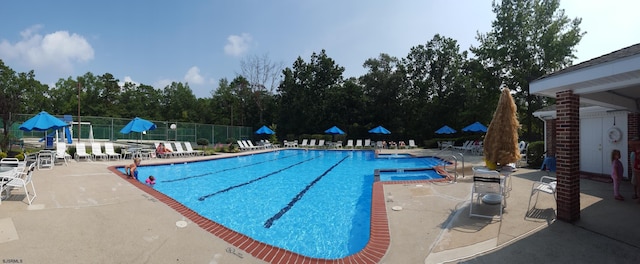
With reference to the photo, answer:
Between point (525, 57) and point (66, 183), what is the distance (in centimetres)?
2670

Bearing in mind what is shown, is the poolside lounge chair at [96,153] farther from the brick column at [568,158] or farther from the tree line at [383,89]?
the brick column at [568,158]

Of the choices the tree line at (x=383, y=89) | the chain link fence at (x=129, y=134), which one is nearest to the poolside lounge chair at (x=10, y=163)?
the tree line at (x=383, y=89)

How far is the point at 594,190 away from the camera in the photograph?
669 cm

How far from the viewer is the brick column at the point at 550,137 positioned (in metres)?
11.1

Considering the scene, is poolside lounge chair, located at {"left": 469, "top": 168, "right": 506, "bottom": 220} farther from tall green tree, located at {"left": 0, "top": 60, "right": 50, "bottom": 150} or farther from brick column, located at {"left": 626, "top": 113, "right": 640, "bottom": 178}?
tall green tree, located at {"left": 0, "top": 60, "right": 50, "bottom": 150}

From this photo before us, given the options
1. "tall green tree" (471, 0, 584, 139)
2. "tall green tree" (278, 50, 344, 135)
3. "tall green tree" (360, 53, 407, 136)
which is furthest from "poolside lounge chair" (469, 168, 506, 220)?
"tall green tree" (278, 50, 344, 135)

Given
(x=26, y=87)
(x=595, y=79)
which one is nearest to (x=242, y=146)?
(x=595, y=79)

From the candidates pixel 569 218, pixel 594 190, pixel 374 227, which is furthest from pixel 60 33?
pixel 594 190

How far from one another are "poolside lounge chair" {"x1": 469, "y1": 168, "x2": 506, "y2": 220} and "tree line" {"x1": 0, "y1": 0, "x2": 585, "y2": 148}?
59.7 ft

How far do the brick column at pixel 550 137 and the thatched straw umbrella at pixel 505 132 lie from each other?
6.56m

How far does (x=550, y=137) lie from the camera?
11.2m

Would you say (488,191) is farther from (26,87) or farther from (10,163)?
(26,87)

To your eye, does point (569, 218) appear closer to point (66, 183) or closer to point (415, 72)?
point (66, 183)

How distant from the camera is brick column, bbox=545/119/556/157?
36.3 feet
